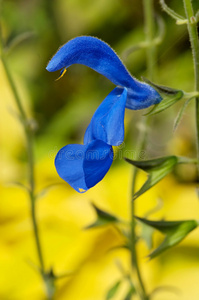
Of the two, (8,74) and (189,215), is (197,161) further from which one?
(189,215)

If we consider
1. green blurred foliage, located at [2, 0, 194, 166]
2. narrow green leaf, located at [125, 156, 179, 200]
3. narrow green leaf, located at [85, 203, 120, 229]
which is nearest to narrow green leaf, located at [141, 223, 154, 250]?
narrow green leaf, located at [85, 203, 120, 229]

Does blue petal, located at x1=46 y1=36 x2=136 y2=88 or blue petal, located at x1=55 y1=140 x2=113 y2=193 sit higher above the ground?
blue petal, located at x1=46 y1=36 x2=136 y2=88

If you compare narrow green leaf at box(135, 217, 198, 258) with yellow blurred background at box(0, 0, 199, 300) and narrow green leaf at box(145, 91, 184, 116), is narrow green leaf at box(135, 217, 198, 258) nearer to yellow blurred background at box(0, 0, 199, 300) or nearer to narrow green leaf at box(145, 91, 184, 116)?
narrow green leaf at box(145, 91, 184, 116)

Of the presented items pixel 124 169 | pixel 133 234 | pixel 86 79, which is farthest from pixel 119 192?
pixel 133 234

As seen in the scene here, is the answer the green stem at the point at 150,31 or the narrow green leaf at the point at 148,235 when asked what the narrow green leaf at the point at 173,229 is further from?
the green stem at the point at 150,31

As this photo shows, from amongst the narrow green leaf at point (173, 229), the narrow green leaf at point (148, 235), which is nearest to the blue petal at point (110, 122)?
the narrow green leaf at point (173, 229)

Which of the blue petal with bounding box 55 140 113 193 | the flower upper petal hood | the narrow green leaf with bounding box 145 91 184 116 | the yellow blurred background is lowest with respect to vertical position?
the yellow blurred background
